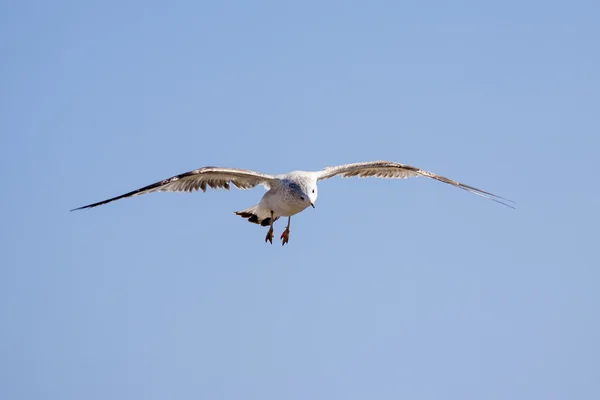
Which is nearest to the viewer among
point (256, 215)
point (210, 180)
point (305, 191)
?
point (305, 191)

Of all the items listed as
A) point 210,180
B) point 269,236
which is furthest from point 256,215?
point 210,180

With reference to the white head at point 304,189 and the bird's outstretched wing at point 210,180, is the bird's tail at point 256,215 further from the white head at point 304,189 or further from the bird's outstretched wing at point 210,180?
the white head at point 304,189

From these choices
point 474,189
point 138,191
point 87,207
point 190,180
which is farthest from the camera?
point 474,189

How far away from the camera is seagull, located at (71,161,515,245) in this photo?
75.0 feet

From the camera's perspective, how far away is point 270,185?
2423 centimetres

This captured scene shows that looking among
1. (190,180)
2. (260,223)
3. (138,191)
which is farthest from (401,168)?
(138,191)

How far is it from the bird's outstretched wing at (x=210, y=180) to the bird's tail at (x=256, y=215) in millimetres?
764

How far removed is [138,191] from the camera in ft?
73.5

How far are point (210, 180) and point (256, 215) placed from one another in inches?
64.8

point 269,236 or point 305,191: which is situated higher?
point 305,191

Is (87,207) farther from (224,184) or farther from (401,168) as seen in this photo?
(401,168)

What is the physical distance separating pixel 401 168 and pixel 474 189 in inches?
83.6

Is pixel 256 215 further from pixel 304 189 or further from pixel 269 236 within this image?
pixel 304 189

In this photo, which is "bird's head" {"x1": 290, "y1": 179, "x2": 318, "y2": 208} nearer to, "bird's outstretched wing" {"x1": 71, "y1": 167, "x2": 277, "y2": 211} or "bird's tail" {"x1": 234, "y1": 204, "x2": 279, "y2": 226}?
"bird's outstretched wing" {"x1": 71, "y1": 167, "x2": 277, "y2": 211}
